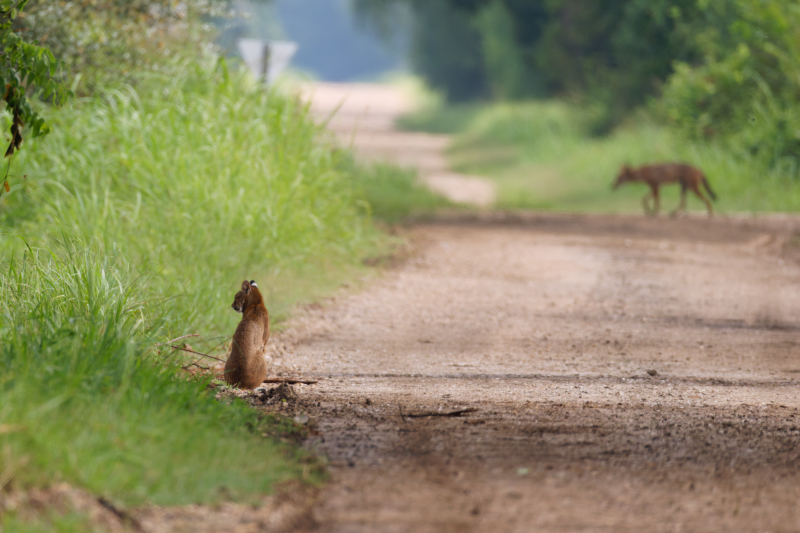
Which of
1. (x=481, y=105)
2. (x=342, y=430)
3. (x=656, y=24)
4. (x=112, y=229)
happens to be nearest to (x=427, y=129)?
(x=481, y=105)

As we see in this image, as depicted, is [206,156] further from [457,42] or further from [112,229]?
[457,42]

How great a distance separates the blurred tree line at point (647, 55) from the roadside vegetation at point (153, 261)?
773 cm

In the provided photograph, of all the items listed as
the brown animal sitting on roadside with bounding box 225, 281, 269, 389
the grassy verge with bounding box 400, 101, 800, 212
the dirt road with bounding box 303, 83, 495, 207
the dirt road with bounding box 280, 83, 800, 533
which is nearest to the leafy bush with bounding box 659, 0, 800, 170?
the grassy verge with bounding box 400, 101, 800, 212

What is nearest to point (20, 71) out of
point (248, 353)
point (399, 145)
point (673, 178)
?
Result: point (248, 353)

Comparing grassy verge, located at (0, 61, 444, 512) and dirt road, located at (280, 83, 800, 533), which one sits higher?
grassy verge, located at (0, 61, 444, 512)

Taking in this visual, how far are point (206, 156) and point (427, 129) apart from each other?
104ft

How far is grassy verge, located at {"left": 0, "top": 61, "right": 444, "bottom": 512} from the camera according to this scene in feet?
10.3

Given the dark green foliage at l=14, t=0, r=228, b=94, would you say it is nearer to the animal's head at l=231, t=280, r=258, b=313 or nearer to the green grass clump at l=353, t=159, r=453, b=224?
the green grass clump at l=353, t=159, r=453, b=224

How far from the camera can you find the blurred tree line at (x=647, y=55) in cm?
1490

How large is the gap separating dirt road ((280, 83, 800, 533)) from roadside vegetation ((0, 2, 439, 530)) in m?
0.42

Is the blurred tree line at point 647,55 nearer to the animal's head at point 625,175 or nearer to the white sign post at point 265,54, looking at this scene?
the animal's head at point 625,175

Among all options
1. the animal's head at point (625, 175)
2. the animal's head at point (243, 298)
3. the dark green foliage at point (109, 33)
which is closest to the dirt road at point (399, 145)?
the dark green foliage at point (109, 33)

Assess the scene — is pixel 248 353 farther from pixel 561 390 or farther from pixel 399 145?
pixel 399 145

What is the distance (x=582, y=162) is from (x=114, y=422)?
54.3ft
